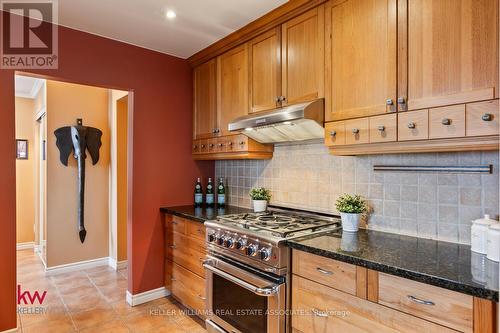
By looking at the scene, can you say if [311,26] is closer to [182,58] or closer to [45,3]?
[182,58]

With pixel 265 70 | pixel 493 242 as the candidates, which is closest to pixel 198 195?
pixel 265 70

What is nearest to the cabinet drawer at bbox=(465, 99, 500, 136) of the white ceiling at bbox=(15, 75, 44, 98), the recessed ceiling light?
the recessed ceiling light

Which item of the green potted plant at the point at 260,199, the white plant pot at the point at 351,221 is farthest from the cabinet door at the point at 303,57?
the green potted plant at the point at 260,199

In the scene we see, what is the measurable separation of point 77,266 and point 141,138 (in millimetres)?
2146

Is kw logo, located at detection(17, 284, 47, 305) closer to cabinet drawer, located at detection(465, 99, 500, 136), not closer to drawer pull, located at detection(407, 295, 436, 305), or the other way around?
drawer pull, located at detection(407, 295, 436, 305)

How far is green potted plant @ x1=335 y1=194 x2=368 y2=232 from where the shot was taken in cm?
196

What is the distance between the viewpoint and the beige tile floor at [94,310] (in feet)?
8.15

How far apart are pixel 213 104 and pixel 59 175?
2270mm

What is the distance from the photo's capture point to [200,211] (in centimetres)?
284

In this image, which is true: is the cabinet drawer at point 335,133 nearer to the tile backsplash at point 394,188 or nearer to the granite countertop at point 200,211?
the tile backsplash at point 394,188

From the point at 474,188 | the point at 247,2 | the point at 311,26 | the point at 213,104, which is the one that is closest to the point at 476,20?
the point at 474,188

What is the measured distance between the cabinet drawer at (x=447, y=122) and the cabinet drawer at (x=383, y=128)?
18cm

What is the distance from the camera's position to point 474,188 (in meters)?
1.60

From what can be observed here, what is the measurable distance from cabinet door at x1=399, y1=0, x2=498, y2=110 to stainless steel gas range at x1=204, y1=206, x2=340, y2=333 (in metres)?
1.04
